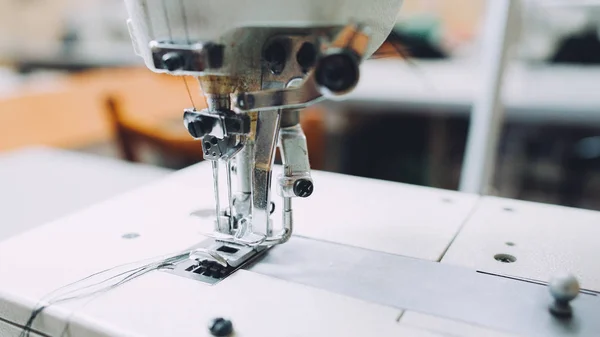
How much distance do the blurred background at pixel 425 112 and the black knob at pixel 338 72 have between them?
1417 millimetres

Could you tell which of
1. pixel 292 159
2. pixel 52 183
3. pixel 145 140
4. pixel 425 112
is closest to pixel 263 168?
pixel 292 159

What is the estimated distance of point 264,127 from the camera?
0.69 metres

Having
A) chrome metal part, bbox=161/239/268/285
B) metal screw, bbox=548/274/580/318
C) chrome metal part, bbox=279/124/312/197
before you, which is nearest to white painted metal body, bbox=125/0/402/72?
chrome metal part, bbox=279/124/312/197

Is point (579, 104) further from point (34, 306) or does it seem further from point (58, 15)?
point (58, 15)

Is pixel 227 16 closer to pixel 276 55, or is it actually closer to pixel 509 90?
pixel 276 55

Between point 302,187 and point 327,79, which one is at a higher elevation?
point 327,79

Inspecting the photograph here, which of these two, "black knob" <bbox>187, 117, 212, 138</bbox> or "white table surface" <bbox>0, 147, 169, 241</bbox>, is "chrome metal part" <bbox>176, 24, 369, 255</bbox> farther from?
"white table surface" <bbox>0, 147, 169, 241</bbox>

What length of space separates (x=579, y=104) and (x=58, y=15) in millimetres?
3929

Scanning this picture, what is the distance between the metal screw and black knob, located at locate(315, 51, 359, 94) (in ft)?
0.96

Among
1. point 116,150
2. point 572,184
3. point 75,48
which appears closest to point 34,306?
point 116,150

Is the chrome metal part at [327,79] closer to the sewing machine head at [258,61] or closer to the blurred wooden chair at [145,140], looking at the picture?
the sewing machine head at [258,61]

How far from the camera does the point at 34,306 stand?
Answer: 2.04ft

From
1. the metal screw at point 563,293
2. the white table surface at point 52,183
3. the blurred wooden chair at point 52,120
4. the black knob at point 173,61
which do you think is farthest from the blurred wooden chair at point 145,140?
the metal screw at point 563,293

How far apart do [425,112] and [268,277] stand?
6.10 ft
